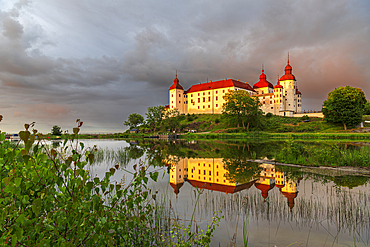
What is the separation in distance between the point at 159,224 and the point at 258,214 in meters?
2.51

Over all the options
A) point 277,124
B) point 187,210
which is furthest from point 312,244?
point 277,124

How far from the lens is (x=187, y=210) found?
229 inches

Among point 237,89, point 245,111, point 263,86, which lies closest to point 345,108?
point 245,111

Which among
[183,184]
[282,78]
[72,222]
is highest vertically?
[282,78]

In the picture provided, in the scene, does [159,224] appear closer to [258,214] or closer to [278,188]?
[258,214]

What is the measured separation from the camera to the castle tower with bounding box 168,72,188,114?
10162 cm

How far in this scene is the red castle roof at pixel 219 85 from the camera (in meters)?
94.9

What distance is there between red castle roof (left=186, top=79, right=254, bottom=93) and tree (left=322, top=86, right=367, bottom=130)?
36.1m

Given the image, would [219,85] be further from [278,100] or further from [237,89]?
[278,100]

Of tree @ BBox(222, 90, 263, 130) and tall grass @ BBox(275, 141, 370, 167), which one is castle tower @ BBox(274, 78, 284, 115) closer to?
tree @ BBox(222, 90, 263, 130)

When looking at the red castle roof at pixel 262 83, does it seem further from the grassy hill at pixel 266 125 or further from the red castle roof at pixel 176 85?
the red castle roof at pixel 176 85

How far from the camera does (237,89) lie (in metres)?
92.4

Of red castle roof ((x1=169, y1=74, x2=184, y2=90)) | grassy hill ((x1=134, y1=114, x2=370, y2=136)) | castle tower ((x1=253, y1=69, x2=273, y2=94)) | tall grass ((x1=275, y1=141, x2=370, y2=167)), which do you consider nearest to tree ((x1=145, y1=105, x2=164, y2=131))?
grassy hill ((x1=134, y1=114, x2=370, y2=136))

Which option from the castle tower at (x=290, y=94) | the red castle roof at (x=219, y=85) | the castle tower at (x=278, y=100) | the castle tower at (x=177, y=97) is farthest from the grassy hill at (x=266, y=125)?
the red castle roof at (x=219, y=85)
